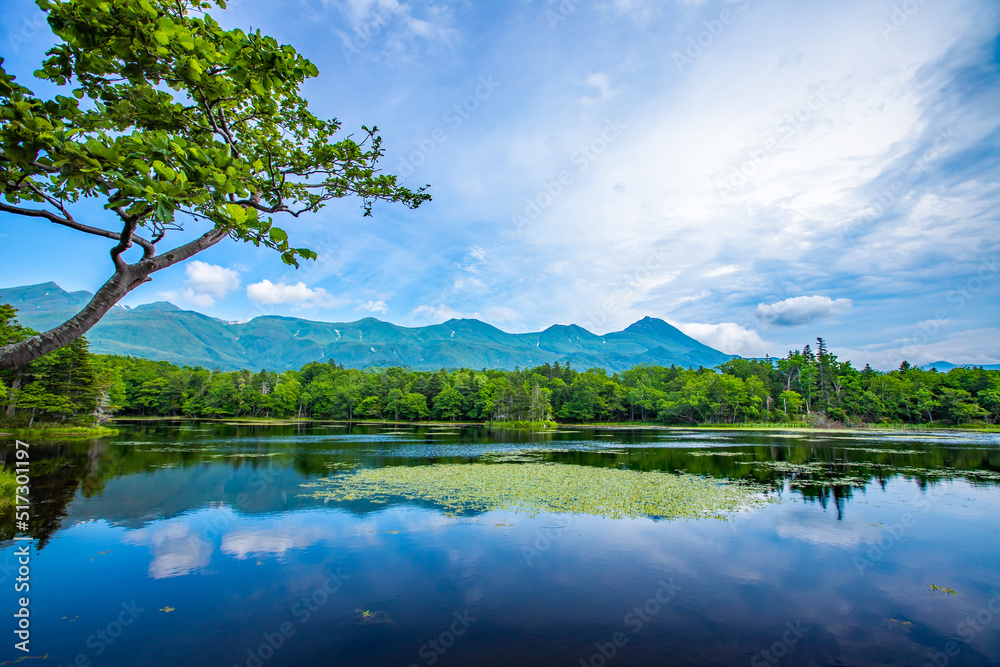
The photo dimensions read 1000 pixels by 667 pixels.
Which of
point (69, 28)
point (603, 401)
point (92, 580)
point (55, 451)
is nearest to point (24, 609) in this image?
point (92, 580)

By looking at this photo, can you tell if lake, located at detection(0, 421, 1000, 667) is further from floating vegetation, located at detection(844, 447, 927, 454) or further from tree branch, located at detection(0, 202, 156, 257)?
floating vegetation, located at detection(844, 447, 927, 454)

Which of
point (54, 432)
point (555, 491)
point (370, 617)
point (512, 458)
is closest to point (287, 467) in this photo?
point (512, 458)

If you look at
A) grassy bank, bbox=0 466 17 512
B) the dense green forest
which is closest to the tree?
grassy bank, bbox=0 466 17 512

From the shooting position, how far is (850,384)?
99.9 meters

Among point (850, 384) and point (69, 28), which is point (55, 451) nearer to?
point (69, 28)

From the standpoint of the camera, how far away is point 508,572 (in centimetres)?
1095

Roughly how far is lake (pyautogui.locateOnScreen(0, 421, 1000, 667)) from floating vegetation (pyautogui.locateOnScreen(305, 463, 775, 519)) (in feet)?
0.68

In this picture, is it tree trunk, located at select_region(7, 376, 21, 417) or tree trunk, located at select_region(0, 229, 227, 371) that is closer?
tree trunk, located at select_region(0, 229, 227, 371)

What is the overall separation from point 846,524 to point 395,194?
18.5 meters

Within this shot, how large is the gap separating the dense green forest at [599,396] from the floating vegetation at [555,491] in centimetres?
6731

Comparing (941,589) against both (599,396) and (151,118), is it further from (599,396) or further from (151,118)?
(599,396)

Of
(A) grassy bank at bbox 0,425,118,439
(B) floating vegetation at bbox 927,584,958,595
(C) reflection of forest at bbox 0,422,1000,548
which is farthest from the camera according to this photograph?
(A) grassy bank at bbox 0,425,118,439

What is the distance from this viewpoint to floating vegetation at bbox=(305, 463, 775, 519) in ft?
56.9

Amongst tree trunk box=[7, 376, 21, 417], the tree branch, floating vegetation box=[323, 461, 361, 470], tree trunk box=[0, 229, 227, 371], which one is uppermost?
the tree branch
